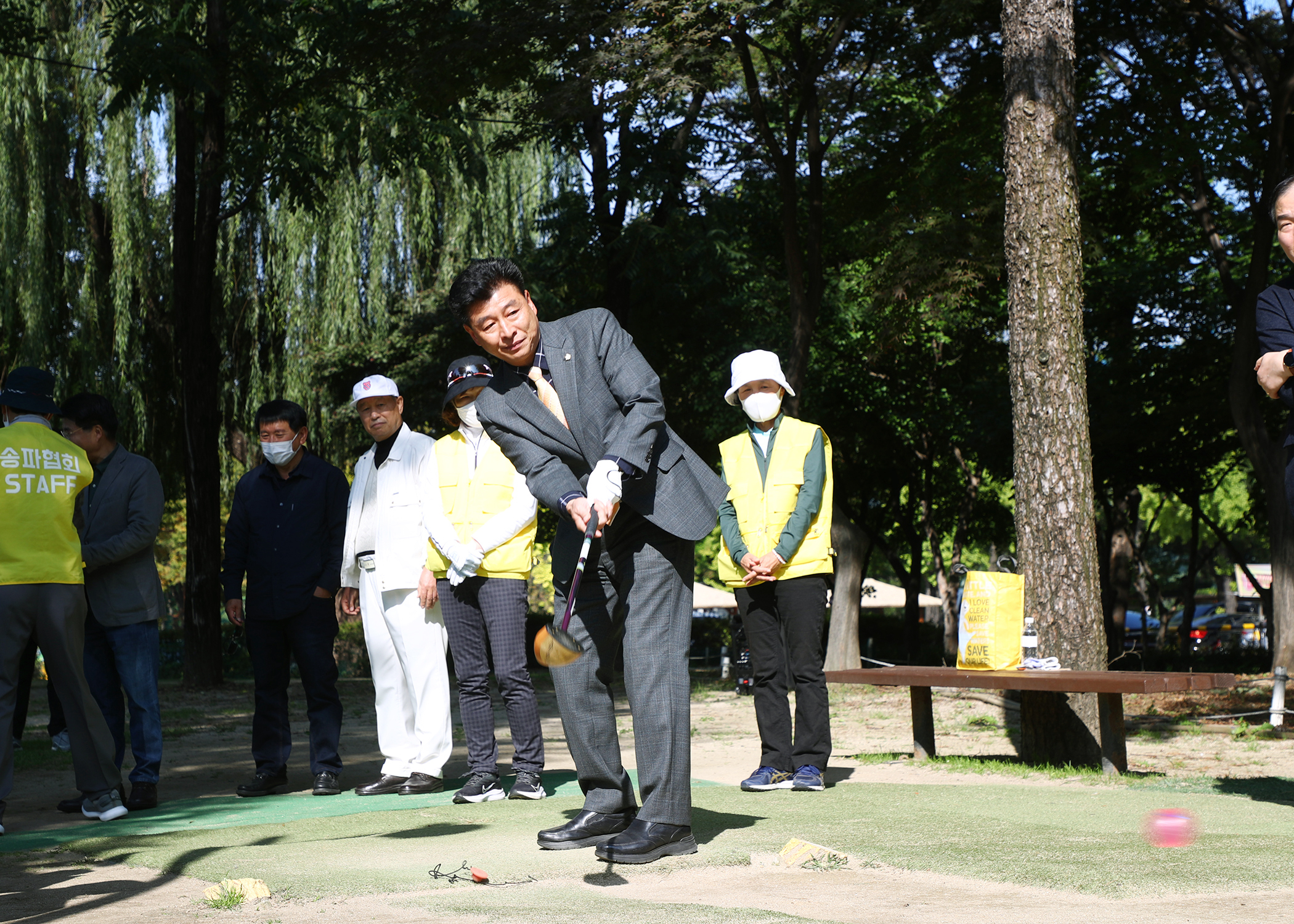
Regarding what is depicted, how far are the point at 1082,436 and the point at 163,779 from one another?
5543 millimetres

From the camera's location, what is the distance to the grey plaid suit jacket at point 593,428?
4113mm

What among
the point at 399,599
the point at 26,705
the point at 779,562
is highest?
the point at 779,562

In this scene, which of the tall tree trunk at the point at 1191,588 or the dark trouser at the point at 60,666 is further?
the tall tree trunk at the point at 1191,588

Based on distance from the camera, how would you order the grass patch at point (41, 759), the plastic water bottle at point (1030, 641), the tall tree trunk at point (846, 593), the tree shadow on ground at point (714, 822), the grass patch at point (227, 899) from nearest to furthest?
the grass patch at point (227, 899) < the tree shadow on ground at point (714, 822) < the plastic water bottle at point (1030, 641) < the grass patch at point (41, 759) < the tall tree trunk at point (846, 593)

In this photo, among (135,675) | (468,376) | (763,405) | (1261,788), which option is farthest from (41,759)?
(1261,788)

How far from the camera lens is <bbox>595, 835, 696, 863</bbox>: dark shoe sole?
154 inches

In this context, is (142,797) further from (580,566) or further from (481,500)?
(580,566)

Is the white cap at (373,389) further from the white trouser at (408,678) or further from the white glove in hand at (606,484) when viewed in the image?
the white glove in hand at (606,484)

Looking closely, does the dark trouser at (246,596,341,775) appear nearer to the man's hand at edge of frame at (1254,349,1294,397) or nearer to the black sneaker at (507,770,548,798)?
the black sneaker at (507,770,548,798)

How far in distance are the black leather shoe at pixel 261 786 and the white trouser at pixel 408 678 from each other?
1.80 feet

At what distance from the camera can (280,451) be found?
21.8 feet

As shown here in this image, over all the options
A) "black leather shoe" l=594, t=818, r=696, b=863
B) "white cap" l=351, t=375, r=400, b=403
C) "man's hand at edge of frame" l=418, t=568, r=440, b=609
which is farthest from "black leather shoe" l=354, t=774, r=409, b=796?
"black leather shoe" l=594, t=818, r=696, b=863

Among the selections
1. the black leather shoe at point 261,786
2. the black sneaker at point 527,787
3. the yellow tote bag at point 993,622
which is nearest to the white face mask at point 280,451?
the black leather shoe at point 261,786

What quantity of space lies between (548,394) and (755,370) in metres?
2.15
